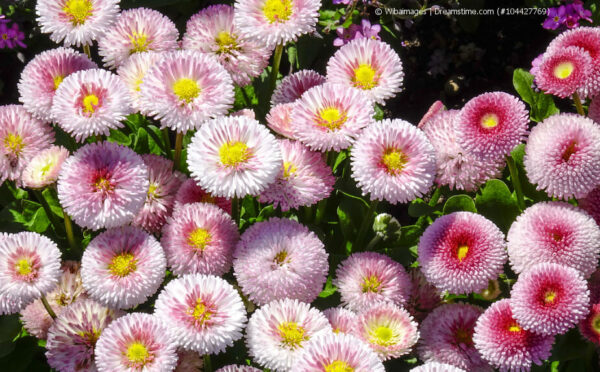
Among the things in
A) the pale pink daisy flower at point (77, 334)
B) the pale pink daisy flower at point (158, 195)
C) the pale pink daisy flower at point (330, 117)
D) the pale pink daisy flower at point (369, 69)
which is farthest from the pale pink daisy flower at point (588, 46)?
the pale pink daisy flower at point (77, 334)

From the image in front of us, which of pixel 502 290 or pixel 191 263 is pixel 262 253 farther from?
pixel 502 290

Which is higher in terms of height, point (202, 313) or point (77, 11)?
point (77, 11)

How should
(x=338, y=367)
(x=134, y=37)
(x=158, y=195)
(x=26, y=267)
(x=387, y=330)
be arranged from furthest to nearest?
(x=134, y=37)
(x=158, y=195)
(x=387, y=330)
(x=26, y=267)
(x=338, y=367)

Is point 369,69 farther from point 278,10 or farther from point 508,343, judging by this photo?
point 508,343

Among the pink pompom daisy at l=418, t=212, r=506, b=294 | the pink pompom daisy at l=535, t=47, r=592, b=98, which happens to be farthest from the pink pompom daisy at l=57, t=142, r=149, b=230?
the pink pompom daisy at l=535, t=47, r=592, b=98

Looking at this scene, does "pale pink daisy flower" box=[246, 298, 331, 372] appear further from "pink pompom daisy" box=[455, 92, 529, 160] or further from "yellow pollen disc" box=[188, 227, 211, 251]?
"pink pompom daisy" box=[455, 92, 529, 160]

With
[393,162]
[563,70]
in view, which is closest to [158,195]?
[393,162]

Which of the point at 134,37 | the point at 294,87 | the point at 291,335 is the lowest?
the point at 291,335
